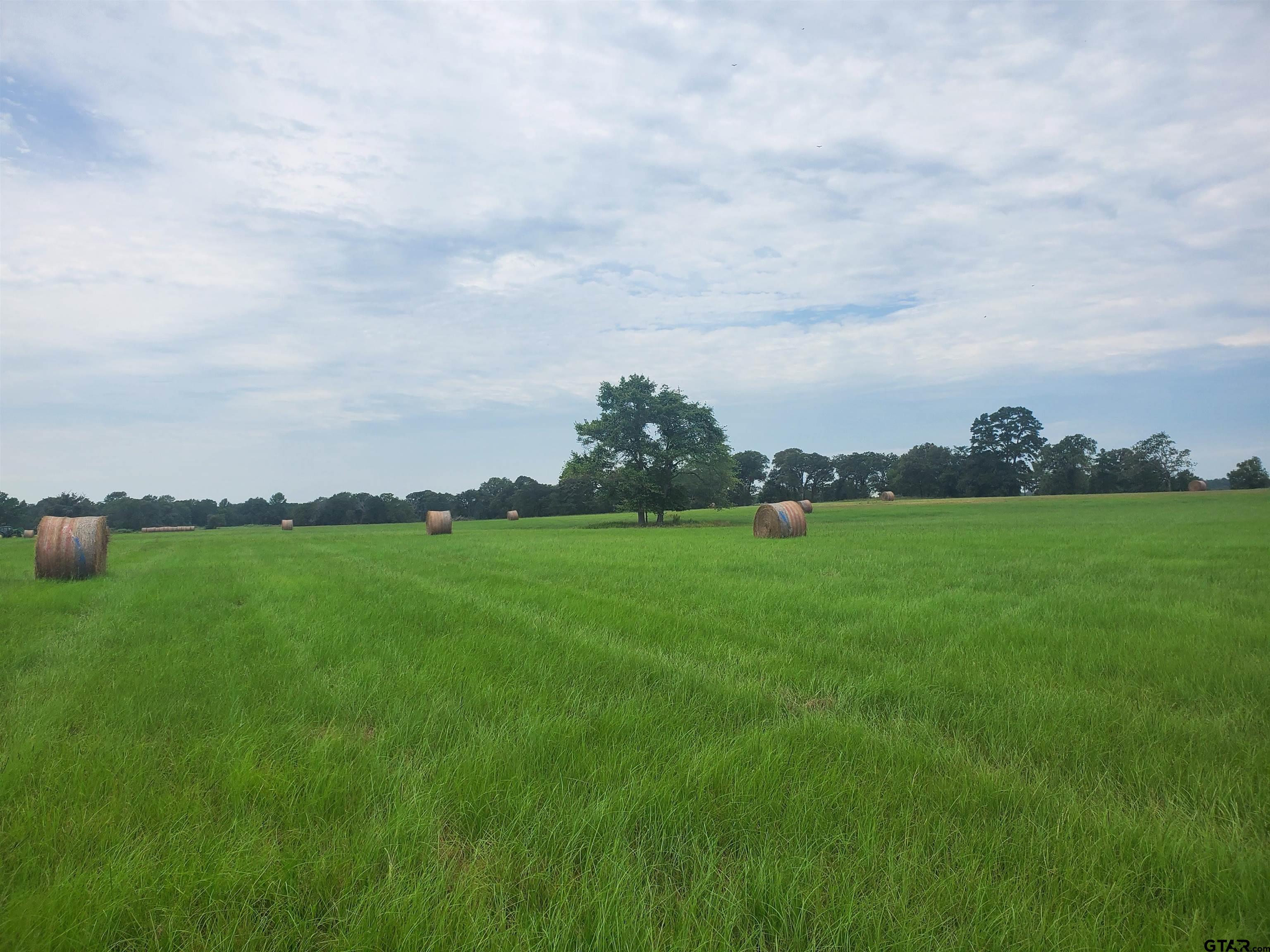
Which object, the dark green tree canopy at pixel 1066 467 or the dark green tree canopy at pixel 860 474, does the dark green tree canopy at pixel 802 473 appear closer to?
the dark green tree canopy at pixel 860 474

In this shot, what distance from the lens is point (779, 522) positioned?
21672 millimetres

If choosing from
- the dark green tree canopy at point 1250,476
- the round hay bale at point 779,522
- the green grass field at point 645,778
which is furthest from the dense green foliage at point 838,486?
the green grass field at point 645,778

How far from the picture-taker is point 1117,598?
8.11 metres

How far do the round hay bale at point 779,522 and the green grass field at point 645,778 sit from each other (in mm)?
13757

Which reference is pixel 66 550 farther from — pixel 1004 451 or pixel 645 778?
pixel 1004 451

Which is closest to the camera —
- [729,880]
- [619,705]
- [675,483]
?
[729,880]

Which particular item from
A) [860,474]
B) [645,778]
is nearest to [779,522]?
[645,778]

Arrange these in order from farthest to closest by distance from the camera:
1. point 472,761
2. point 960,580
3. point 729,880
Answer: point 960,580, point 472,761, point 729,880

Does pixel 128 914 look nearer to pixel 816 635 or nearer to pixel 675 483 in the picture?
pixel 816 635

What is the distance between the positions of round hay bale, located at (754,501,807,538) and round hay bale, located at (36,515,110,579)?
17.5 meters

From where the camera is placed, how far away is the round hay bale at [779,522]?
21.6m

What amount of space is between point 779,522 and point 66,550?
1847cm

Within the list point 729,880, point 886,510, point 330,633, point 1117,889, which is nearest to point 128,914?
point 729,880

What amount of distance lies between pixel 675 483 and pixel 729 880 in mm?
42863
